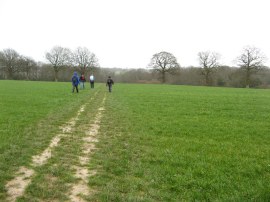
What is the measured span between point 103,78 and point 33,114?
7623 centimetres

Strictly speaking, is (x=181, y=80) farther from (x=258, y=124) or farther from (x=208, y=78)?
(x=258, y=124)

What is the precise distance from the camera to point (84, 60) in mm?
78938

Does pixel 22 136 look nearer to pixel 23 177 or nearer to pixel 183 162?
pixel 23 177

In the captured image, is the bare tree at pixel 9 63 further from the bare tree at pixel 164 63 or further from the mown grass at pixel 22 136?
the mown grass at pixel 22 136

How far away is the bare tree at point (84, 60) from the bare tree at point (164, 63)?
18780 mm

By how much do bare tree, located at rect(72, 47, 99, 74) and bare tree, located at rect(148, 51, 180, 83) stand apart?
18.8 meters

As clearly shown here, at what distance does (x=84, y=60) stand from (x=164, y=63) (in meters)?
25.5

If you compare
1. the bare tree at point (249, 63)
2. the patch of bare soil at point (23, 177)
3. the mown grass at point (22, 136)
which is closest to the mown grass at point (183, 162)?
the patch of bare soil at point (23, 177)

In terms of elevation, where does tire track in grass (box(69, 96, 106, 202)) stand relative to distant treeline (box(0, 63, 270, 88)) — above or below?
below

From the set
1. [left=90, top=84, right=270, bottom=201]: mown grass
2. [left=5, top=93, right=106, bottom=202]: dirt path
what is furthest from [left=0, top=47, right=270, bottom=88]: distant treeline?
[left=5, top=93, right=106, bottom=202]: dirt path

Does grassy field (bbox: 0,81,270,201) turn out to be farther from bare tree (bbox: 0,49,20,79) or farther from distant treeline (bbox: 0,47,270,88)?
bare tree (bbox: 0,49,20,79)

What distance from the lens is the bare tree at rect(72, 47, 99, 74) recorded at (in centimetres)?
7831

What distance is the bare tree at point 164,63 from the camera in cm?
7694

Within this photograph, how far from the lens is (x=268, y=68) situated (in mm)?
72188
